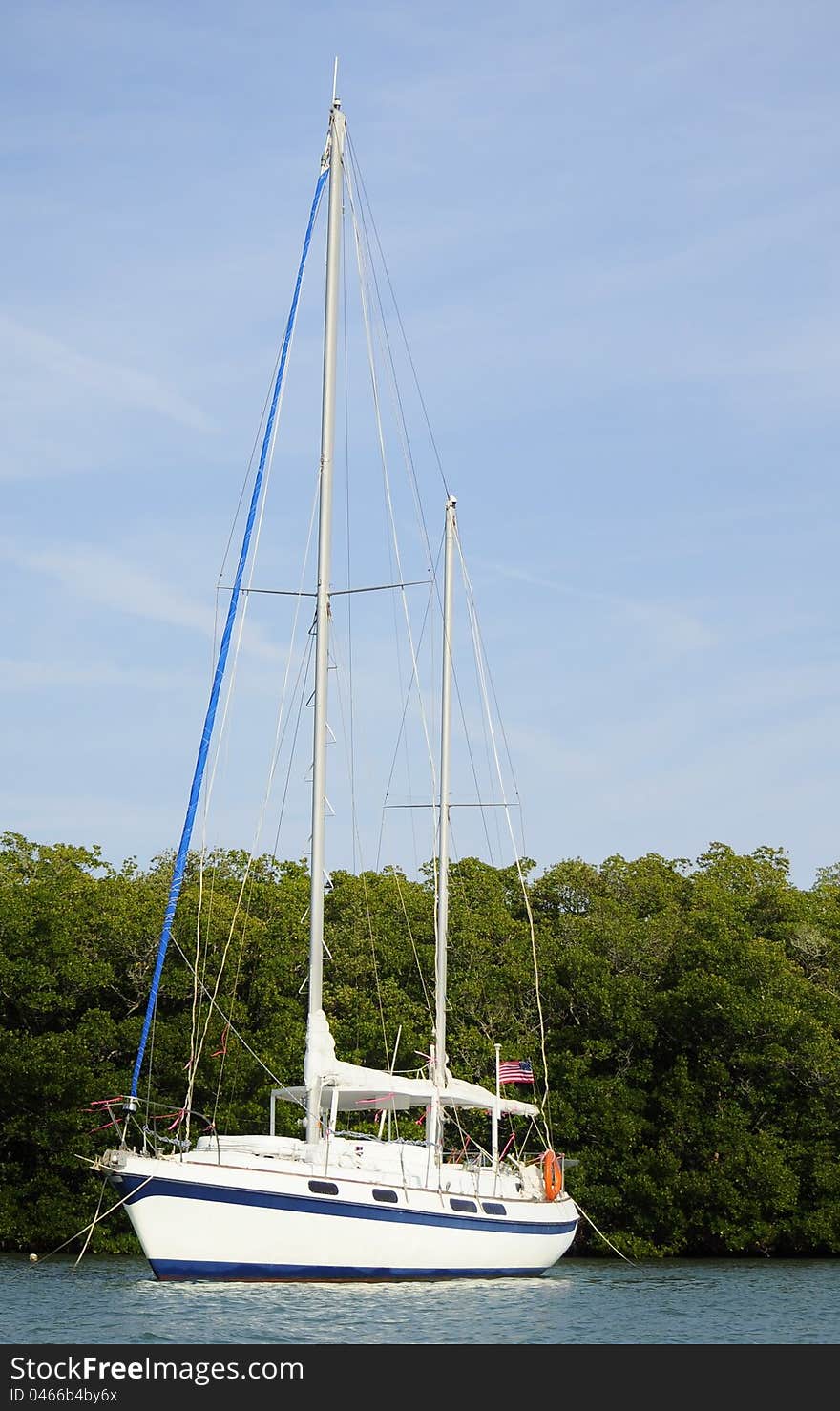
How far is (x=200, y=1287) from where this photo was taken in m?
30.5

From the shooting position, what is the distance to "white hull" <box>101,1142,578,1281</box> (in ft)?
100

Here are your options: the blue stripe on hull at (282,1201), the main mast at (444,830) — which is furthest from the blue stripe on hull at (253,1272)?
the main mast at (444,830)

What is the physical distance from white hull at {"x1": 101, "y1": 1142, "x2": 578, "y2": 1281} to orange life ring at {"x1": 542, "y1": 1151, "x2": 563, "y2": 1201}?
4.89m

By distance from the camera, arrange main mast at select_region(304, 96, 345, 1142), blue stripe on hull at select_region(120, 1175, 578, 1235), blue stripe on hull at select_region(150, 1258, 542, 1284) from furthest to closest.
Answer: main mast at select_region(304, 96, 345, 1142) → blue stripe on hull at select_region(150, 1258, 542, 1284) → blue stripe on hull at select_region(120, 1175, 578, 1235)

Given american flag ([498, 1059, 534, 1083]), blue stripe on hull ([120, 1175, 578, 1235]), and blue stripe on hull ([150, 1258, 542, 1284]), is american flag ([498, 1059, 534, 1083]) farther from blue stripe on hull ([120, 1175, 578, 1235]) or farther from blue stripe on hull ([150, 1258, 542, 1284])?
blue stripe on hull ([150, 1258, 542, 1284])

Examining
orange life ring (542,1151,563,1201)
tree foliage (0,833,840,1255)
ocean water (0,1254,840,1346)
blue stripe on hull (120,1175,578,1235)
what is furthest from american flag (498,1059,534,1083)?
tree foliage (0,833,840,1255)

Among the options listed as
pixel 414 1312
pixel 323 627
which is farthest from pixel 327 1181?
pixel 323 627

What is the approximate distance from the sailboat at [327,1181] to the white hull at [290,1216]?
0.09 ft

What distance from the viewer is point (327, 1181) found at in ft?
104

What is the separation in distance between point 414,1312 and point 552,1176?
1028 centimetres

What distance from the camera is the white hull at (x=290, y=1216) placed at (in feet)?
100

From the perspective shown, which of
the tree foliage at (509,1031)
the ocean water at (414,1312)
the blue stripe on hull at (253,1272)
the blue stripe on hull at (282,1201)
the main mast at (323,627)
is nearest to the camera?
the ocean water at (414,1312)

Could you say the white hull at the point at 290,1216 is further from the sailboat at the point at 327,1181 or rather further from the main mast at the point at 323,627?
the main mast at the point at 323,627
